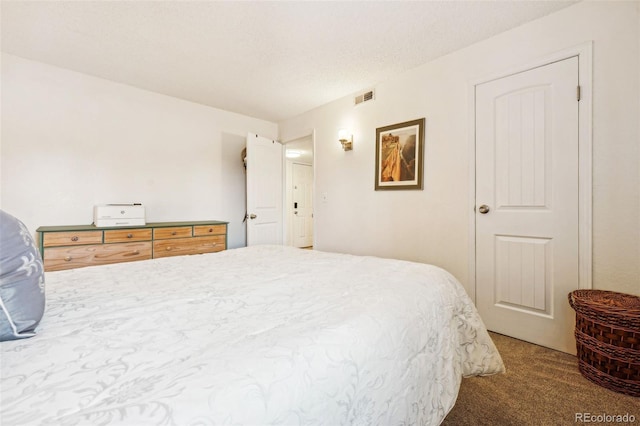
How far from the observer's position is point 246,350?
2.19ft

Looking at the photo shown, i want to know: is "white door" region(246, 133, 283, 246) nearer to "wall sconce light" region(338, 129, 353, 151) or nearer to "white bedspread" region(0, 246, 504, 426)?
"wall sconce light" region(338, 129, 353, 151)

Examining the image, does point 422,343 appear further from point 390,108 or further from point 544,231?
point 390,108

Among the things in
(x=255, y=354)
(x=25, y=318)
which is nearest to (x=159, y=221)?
(x=25, y=318)

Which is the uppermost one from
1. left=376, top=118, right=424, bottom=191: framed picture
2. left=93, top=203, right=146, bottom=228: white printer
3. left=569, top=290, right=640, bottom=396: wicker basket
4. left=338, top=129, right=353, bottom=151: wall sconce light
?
left=338, top=129, right=353, bottom=151: wall sconce light

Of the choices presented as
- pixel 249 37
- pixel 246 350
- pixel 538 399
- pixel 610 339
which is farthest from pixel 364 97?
pixel 246 350

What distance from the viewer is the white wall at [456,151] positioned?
5.86 ft

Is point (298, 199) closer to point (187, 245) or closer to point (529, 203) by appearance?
point (187, 245)

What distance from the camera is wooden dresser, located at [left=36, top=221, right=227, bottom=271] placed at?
2457mm

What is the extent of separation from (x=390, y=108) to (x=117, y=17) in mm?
2557

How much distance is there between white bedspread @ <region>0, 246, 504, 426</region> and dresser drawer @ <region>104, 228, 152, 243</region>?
61.1 inches

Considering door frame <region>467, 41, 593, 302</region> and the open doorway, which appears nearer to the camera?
door frame <region>467, 41, 593, 302</region>

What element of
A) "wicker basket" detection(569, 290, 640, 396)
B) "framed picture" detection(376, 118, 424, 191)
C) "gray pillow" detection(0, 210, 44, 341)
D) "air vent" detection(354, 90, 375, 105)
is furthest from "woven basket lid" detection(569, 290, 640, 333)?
"air vent" detection(354, 90, 375, 105)

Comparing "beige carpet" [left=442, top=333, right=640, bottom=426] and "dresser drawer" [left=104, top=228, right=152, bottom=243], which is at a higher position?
"dresser drawer" [left=104, top=228, right=152, bottom=243]

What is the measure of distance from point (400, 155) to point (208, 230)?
2.46 m
